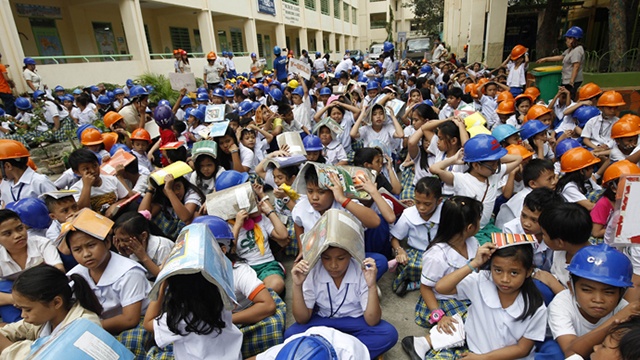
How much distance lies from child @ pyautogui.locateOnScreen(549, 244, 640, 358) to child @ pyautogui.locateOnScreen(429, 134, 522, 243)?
1.21 meters

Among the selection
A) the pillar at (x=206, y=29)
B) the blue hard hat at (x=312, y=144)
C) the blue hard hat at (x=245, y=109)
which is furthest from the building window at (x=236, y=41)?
the blue hard hat at (x=312, y=144)

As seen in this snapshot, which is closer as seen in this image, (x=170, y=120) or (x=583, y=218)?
(x=583, y=218)

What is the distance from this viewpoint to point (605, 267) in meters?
1.68

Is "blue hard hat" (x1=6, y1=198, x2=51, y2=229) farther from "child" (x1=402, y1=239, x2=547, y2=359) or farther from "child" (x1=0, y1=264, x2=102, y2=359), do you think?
"child" (x1=402, y1=239, x2=547, y2=359)

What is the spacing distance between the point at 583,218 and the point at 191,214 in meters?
3.21

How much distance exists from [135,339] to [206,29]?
17.7m

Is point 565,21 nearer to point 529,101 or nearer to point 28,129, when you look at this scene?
point 529,101

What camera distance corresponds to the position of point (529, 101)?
17.6 feet

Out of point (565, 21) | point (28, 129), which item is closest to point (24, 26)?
point (28, 129)

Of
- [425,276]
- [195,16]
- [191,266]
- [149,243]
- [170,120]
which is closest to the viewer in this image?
[191,266]

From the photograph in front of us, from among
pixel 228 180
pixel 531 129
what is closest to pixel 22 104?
pixel 228 180

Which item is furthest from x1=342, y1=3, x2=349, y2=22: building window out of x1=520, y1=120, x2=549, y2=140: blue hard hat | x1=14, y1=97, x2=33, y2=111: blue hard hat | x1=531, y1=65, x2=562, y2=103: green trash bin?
x1=520, y1=120, x2=549, y2=140: blue hard hat

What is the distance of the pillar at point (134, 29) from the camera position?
43.6ft

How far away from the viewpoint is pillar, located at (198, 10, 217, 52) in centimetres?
1722
